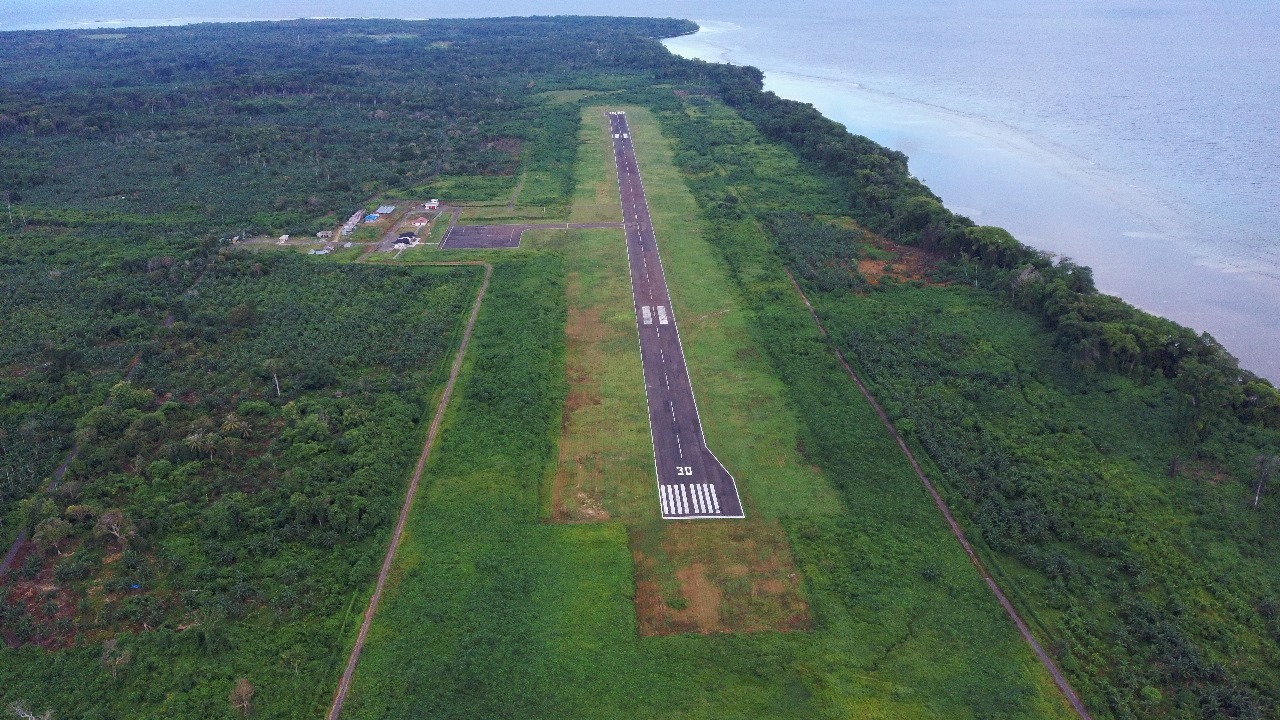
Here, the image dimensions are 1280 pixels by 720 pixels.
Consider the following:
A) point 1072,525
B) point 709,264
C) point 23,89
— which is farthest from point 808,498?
point 23,89

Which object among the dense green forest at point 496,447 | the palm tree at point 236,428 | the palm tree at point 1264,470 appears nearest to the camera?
the dense green forest at point 496,447

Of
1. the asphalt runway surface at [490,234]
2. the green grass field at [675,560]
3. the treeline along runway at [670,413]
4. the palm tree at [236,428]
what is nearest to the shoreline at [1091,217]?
the green grass field at [675,560]

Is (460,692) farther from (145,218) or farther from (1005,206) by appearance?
(1005,206)

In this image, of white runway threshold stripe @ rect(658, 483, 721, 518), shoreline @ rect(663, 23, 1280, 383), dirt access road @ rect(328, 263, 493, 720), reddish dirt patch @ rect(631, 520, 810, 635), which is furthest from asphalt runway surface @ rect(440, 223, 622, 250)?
reddish dirt patch @ rect(631, 520, 810, 635)

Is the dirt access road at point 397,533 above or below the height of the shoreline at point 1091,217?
below

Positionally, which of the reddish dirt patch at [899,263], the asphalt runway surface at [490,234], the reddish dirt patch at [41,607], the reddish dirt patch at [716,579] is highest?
the asphalt runway surface at [490,234]

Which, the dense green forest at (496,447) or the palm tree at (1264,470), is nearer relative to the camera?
the dense green forest at (496,447)

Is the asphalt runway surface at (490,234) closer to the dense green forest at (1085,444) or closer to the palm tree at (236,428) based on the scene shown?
the dense green forest at (1085,444)
